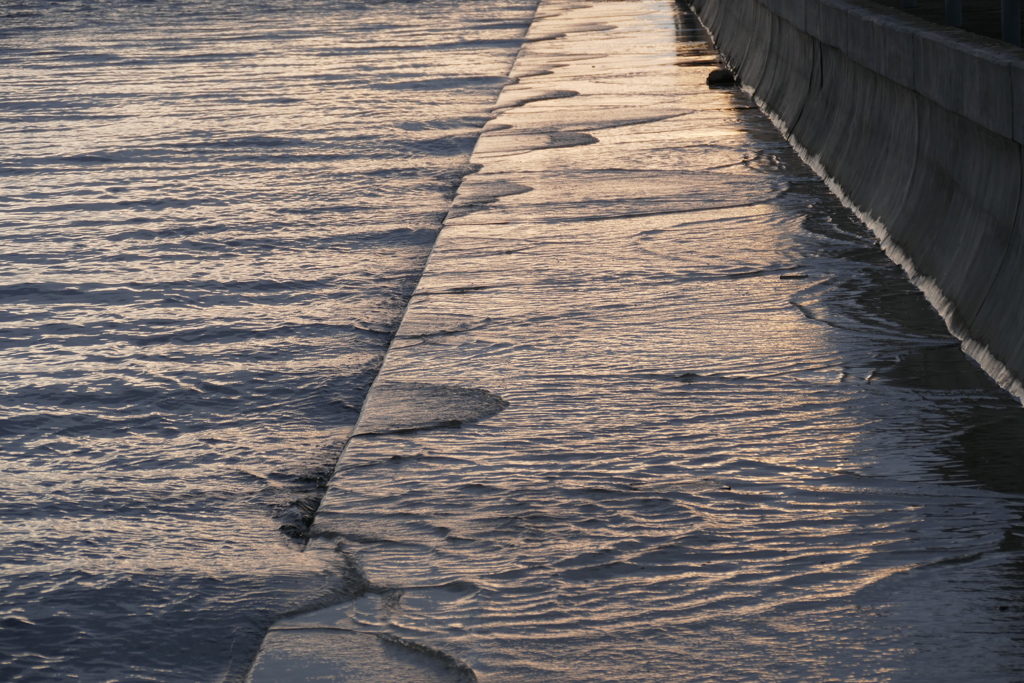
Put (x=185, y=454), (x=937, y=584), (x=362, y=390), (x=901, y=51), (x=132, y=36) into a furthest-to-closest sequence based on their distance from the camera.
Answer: (x=132, y=36) → (x=901, y=51) → (x=362, y=390) → (x=185, y=454) → (x=937, y=584)

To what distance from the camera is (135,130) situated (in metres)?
10.5

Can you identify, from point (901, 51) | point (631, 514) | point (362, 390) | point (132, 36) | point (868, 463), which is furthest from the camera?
point (132, 36)

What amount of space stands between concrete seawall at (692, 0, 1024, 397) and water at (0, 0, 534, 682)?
1919 millimetres

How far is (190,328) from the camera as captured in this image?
210 inches

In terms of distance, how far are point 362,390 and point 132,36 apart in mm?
15095

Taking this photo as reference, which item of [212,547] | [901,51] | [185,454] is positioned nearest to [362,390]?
[185,454]

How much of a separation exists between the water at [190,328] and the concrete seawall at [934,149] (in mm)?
1919

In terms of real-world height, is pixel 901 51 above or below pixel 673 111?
above

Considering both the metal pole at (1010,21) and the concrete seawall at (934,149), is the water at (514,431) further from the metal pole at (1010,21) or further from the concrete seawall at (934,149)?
the metal pole at (1010,21)

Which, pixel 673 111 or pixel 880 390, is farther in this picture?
pixel 673 111

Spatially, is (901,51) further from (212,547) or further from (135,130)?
(135,130)

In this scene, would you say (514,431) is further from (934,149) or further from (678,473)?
(934,149)

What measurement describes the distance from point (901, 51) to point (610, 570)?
3.11 meters

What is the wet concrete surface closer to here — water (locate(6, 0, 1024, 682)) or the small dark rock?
water (locate(6, 0, 1024, 682))
